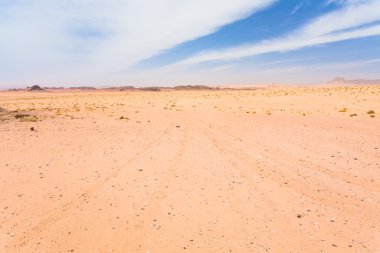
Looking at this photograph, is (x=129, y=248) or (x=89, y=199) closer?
(x=129, y=248)

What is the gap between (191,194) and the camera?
25.4ft

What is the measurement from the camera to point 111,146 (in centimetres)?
1273

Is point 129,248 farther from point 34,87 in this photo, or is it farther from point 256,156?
point 34,87

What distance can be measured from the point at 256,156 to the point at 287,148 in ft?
5.45

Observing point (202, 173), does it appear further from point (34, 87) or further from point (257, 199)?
point (34, 87)

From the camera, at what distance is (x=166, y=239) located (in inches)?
229

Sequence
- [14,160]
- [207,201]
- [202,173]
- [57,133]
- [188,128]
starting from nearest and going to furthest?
[207,201]
[202,173]
[14,160]
[57,133]
[188,128]

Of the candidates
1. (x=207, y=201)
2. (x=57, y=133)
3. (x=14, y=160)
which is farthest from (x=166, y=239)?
(x=57, y=133)

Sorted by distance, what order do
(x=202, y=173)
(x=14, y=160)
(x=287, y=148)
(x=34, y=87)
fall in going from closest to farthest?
1. (x=202, y=173)
2. (x=14, y=160)
3. (x=287, y=148)
4. (x=34, y=87)

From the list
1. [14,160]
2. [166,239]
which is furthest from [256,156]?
[14,160]

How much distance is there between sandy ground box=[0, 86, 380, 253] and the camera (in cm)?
579

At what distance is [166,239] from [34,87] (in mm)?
123186

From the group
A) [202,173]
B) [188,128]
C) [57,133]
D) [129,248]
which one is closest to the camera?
[129,248]

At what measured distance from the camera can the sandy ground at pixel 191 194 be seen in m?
5.79
